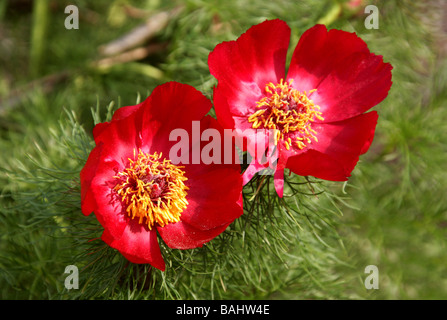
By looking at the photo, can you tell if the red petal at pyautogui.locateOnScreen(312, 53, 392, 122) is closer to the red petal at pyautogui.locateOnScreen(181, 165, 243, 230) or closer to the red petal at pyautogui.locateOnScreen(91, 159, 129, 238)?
the red petal at pyautogui.locateOnScreen(181, 165, 243, 230)

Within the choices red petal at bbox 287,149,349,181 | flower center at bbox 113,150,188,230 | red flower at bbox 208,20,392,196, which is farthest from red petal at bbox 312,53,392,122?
flower center at bbox 113,150,188,230

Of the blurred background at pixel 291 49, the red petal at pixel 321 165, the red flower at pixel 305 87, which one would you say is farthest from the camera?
the blurred background at pixel 291 49

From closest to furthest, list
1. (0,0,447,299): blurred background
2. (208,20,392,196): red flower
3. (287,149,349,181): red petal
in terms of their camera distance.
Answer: (287,149,349,181): red petal
(208,20,392,196): red flower
(0,0,447,299): blurred background

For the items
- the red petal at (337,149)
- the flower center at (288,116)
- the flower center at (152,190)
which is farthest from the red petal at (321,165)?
the flower center at (152,190)

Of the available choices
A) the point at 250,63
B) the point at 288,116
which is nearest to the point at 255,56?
the point at 250,63

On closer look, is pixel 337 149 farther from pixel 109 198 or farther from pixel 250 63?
pixel 109 198

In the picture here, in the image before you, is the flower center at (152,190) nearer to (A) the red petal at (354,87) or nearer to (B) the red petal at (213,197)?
(B) the red petal at (213,197)

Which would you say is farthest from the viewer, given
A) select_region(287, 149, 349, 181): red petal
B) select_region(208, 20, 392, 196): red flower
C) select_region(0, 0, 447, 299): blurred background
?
select_region(0, 0, 447, 299): blurred background
